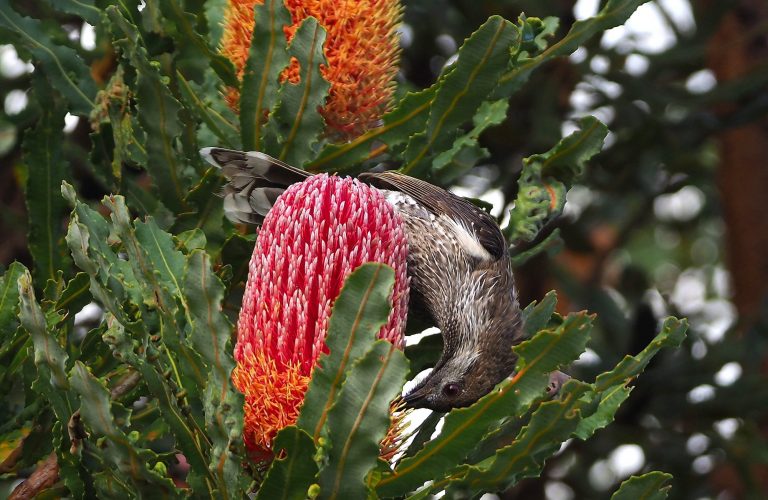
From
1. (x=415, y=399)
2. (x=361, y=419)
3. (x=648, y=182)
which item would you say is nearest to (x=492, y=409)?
(x=361, y=419)

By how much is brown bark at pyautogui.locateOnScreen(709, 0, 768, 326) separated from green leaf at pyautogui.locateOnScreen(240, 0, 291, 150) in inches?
132

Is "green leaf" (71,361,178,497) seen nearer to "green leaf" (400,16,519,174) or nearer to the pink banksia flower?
the pink banksia flower

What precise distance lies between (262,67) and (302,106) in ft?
0.33

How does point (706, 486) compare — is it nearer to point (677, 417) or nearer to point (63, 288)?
point (677, 417)

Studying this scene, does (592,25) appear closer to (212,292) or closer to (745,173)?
(212,292)

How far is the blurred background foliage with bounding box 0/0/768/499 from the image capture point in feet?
13.3

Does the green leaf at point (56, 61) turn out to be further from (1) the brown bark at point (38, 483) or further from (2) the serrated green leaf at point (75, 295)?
(1) the brown bark at point (38, 483)

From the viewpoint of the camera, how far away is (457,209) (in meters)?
2.38

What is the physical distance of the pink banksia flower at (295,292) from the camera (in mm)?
1604

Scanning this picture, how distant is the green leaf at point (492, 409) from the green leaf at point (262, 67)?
727 mm

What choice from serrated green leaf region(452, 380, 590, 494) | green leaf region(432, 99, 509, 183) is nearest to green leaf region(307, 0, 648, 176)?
green leaf region(432, 99, 509, 183)

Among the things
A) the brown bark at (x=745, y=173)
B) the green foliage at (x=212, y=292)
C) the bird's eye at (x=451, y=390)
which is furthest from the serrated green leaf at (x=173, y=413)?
the brown bark at (x=745, y=173)

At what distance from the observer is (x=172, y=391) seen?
5.34 ft

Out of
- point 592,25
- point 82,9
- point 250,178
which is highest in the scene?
point 592,25
